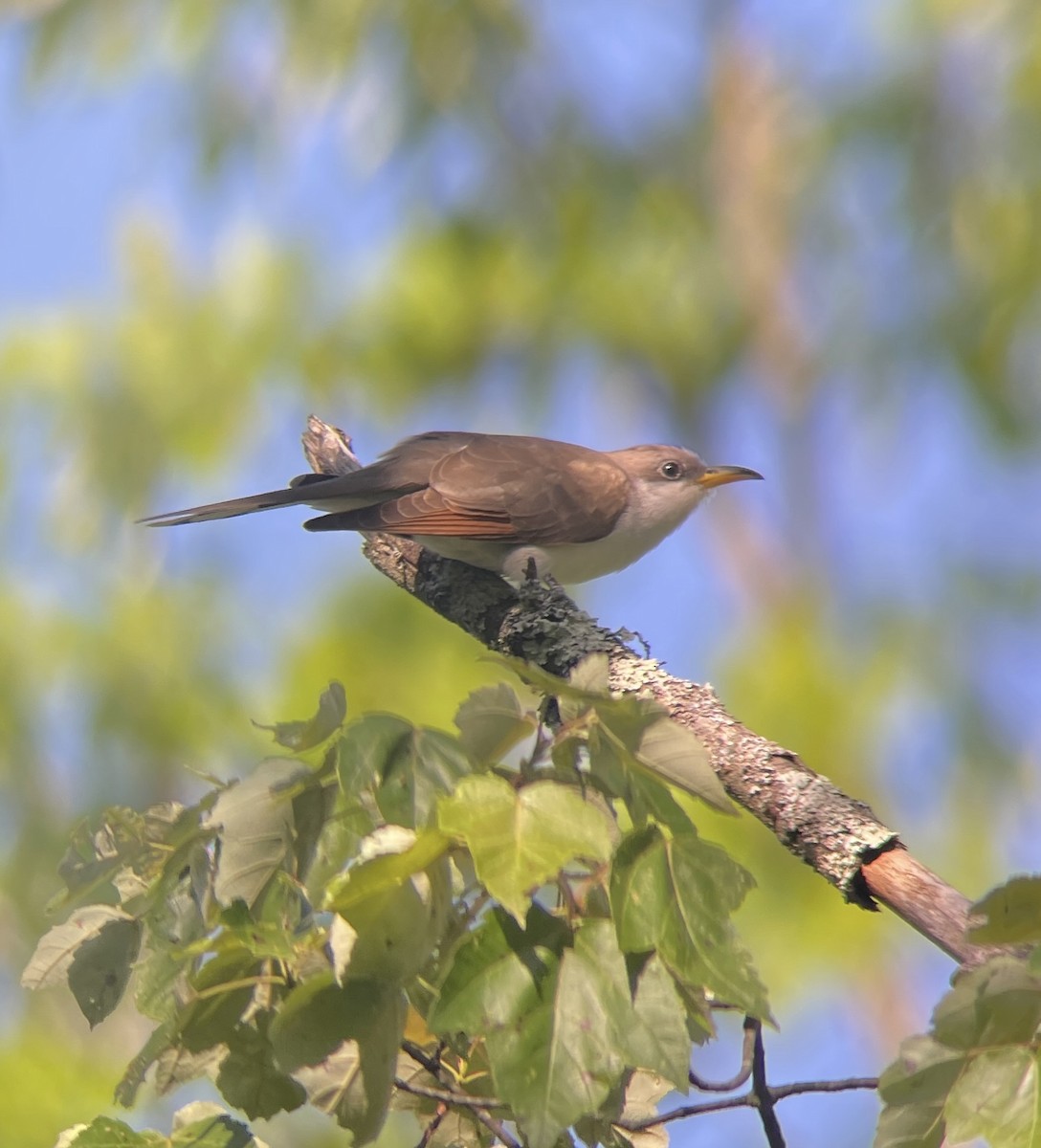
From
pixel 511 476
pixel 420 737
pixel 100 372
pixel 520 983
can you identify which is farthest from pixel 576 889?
pixel 100 372

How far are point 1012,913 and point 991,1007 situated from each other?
12 cm

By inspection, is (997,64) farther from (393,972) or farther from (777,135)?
(393,972)

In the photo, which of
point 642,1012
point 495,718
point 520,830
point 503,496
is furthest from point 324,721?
point 503,496

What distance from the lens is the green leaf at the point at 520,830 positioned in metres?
1.74

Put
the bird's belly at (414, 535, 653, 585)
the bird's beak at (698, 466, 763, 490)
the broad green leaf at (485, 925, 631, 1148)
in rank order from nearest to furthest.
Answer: the broad green leaf at (485, 925, 631, 1148) → the bird's belly at (414, 535, 653, 585) → the bird's beak at (698, 466, 763, 490)

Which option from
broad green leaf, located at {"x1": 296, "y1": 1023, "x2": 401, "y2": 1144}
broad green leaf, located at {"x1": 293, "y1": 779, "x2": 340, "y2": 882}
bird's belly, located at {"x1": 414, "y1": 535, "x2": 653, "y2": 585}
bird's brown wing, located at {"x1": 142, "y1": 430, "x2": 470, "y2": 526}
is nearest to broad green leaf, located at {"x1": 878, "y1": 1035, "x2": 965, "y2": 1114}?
broad green leaf, located at {"x1": 296, "y1": 1023, "x2": 401, "y2": 1144}

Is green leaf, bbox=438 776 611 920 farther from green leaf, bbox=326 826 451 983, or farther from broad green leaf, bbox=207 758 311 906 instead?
broad green leaf, bbox=207 758 311 906

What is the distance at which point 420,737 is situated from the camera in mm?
2006

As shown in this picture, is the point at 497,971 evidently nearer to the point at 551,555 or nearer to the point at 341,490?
the point at 341,490

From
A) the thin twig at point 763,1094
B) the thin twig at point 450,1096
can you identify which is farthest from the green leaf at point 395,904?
the thin twig at point 763,1094

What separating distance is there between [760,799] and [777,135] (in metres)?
10.9

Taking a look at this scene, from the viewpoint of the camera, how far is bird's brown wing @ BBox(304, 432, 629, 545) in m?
5.11

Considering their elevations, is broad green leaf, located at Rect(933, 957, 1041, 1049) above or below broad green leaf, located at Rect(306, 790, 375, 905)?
below

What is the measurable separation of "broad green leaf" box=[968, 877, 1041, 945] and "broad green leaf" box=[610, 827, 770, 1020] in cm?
29
